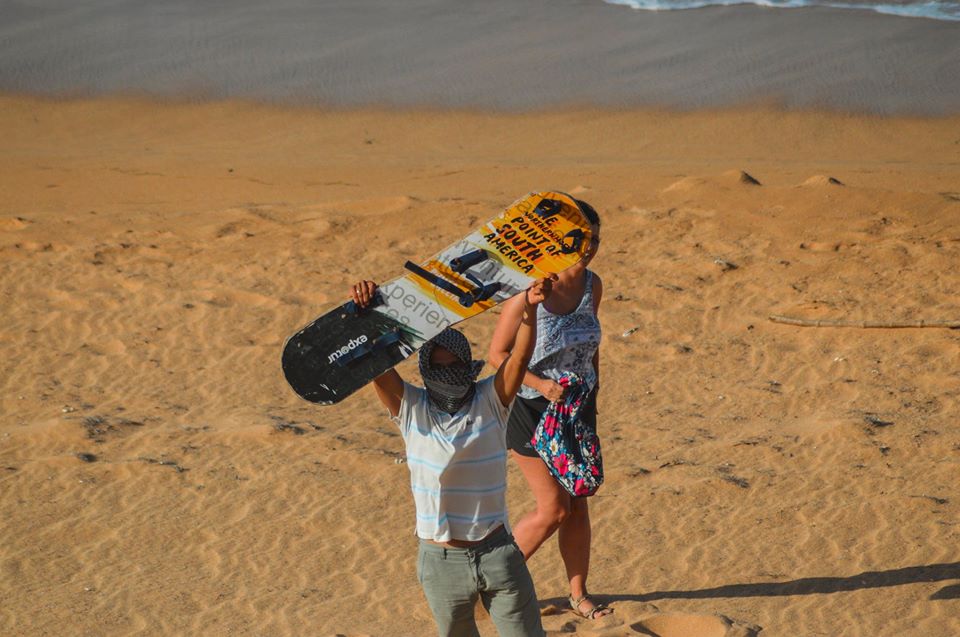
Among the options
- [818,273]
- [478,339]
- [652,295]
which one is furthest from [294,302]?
[818,273]

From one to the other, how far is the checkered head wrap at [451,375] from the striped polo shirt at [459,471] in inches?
1.3

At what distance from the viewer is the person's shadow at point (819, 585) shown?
589 cm

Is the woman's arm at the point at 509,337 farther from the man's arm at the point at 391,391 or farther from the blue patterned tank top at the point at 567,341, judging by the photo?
the man's arm at the point at 391,391

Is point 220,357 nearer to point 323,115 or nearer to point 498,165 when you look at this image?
point 498,165

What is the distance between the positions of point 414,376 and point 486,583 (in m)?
5.20

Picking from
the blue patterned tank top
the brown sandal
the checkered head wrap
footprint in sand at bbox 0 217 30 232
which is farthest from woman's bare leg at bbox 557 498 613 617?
footprint in sand at bbox 0 217 30 232

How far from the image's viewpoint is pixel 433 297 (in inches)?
185

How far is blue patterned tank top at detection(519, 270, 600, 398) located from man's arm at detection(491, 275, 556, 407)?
0.90 metres

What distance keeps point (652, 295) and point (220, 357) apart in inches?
139

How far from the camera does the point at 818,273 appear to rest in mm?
10242

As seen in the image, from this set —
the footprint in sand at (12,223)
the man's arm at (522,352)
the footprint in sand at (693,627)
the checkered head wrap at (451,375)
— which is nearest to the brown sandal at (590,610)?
the footprint in sand at (693,627)

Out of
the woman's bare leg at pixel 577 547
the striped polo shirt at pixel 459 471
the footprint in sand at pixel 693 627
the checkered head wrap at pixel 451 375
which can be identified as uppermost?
the checkered head wrap at pixel 451 375

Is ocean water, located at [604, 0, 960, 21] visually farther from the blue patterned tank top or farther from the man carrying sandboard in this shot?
the man carrying sandboard

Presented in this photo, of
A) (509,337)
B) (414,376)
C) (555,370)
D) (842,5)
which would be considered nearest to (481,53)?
(842,5)
